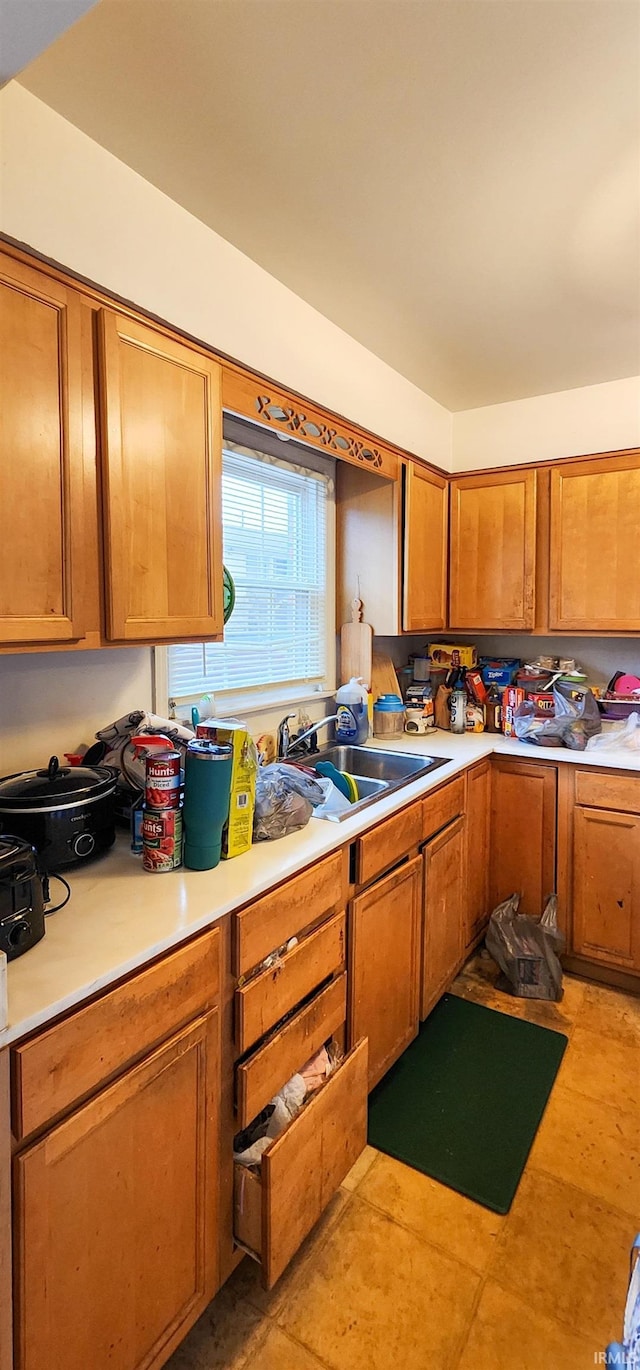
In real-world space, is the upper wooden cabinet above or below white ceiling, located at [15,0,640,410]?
below

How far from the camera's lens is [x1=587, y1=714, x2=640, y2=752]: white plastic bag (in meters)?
2.48

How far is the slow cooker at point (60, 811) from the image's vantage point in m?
1.19

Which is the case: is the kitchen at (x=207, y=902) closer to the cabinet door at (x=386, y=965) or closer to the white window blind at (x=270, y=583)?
the cabinet door at (x=386, y=965)

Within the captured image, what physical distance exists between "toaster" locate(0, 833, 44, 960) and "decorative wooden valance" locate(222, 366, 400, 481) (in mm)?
1206

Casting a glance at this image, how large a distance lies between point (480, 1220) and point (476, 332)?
2673mm

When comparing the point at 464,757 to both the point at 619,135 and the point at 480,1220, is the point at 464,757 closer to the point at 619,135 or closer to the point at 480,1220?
the point at 480,1220

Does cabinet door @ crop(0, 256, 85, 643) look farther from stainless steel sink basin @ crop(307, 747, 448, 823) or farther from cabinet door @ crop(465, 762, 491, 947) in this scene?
cabinet door @ crop(465, 762, 491, 947)

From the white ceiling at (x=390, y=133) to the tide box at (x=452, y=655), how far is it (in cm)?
146

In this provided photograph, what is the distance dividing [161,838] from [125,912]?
18 centimetres

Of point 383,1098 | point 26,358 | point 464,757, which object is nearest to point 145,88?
point 26,358

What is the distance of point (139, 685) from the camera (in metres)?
1.71

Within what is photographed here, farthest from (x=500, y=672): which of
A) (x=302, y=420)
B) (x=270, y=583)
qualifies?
(x=302, y=420)

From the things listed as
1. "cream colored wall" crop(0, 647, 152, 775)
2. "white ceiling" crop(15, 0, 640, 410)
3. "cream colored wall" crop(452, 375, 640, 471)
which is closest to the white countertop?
"cream colored wall" crop(0, 647, 152, 775)

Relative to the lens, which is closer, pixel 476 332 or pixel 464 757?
pixel 476 332
